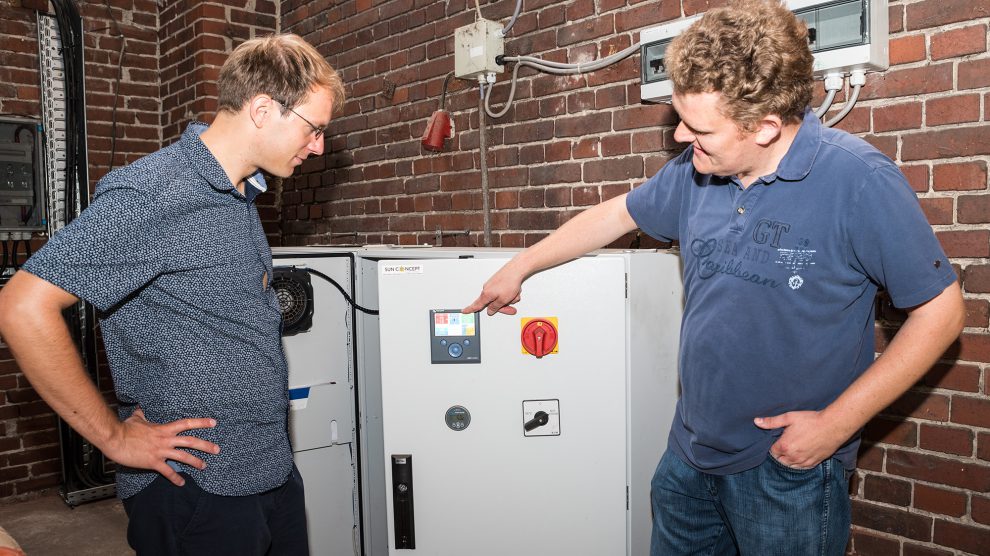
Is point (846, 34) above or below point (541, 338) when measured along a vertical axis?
above

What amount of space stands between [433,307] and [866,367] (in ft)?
3.33

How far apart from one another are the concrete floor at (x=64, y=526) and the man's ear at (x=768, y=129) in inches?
127

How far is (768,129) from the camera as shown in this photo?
1.25 metres

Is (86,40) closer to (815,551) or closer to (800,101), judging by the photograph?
(800,101)

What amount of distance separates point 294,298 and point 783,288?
1609 millimetres

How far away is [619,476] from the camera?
1.77 m

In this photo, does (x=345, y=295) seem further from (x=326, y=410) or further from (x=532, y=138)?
(x=532, y=138)

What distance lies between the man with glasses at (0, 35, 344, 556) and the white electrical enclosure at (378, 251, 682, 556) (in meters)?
0.45

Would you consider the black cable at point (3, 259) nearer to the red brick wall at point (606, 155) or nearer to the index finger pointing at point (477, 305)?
the red brick wall at point (606, 155)

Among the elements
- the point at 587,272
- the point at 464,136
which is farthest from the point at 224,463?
the point at 464,136

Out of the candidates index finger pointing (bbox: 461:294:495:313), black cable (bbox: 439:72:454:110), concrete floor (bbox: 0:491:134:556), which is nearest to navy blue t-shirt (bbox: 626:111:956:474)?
index finger pointing (bbox: 461:294:495:313)

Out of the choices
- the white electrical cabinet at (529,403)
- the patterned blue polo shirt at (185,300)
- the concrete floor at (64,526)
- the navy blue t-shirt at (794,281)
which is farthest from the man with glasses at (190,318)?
the concrete floor at (64,526)

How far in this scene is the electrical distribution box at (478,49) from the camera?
2619 mm

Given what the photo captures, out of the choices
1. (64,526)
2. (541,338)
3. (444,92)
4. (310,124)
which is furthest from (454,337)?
(64,526)
